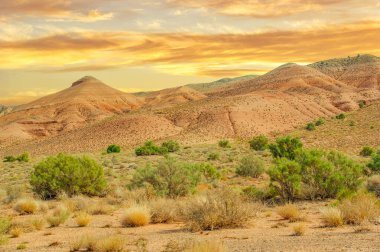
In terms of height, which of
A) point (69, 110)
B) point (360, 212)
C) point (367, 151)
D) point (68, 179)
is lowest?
point (367, 151)

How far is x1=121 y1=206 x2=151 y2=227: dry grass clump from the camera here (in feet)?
54.3

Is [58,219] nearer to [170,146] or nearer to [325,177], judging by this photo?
[325,177]

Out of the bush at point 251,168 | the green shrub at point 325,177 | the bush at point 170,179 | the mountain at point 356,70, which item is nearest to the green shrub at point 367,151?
the bush at point 251,168

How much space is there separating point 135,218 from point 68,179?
10555 mm

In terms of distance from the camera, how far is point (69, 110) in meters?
135

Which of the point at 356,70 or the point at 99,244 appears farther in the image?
the point at 356,70

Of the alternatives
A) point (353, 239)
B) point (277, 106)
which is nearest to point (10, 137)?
point (277, 106)

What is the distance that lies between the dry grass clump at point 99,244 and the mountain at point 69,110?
10436cm

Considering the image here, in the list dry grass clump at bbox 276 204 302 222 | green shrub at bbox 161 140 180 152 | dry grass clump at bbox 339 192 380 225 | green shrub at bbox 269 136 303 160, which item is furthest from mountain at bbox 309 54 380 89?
dry grass clump at bbox 339 192 380 225

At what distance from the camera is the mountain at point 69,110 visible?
122 meters

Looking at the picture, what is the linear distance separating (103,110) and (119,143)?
60934mm

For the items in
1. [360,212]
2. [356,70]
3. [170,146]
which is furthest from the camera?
[356,70]

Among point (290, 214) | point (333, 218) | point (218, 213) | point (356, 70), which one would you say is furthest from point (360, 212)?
point (356, 70)

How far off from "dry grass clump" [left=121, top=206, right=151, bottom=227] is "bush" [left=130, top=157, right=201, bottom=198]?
6.23 meters
